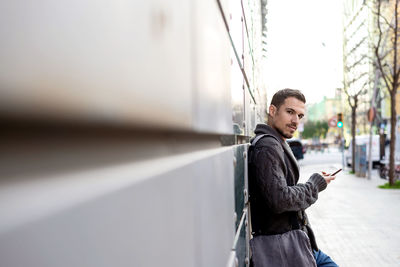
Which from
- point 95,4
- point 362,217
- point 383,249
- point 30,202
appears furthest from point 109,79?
point 362,217

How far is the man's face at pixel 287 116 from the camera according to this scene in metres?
2.95

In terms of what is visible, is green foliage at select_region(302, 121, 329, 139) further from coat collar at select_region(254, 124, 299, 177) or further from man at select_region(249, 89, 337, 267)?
coat collar at select_region(254, 124, 299, 177)

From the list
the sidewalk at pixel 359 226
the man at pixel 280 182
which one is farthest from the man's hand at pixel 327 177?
the sidewalk at pixel 359 226

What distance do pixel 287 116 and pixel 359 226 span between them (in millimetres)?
6208

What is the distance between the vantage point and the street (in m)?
6.31

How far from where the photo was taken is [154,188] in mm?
678

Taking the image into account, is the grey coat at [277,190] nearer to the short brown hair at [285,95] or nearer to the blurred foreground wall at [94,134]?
the short brown hair at [285,95]

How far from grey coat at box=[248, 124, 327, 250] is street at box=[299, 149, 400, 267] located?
38 cm

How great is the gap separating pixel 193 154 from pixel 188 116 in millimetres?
129

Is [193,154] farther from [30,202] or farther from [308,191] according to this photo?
[308,191]

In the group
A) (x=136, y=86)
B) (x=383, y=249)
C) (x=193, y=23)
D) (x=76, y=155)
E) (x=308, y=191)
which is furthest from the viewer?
(x=383, y=249)

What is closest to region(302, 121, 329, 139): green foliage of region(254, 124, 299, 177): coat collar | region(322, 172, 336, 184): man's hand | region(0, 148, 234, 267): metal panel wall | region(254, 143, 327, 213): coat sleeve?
region(322, 172, 336, 184): man's hand

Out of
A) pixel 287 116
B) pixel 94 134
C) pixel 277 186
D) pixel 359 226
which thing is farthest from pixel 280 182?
pixel 359 226

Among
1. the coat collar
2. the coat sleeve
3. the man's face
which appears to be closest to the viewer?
the coat sleeve
